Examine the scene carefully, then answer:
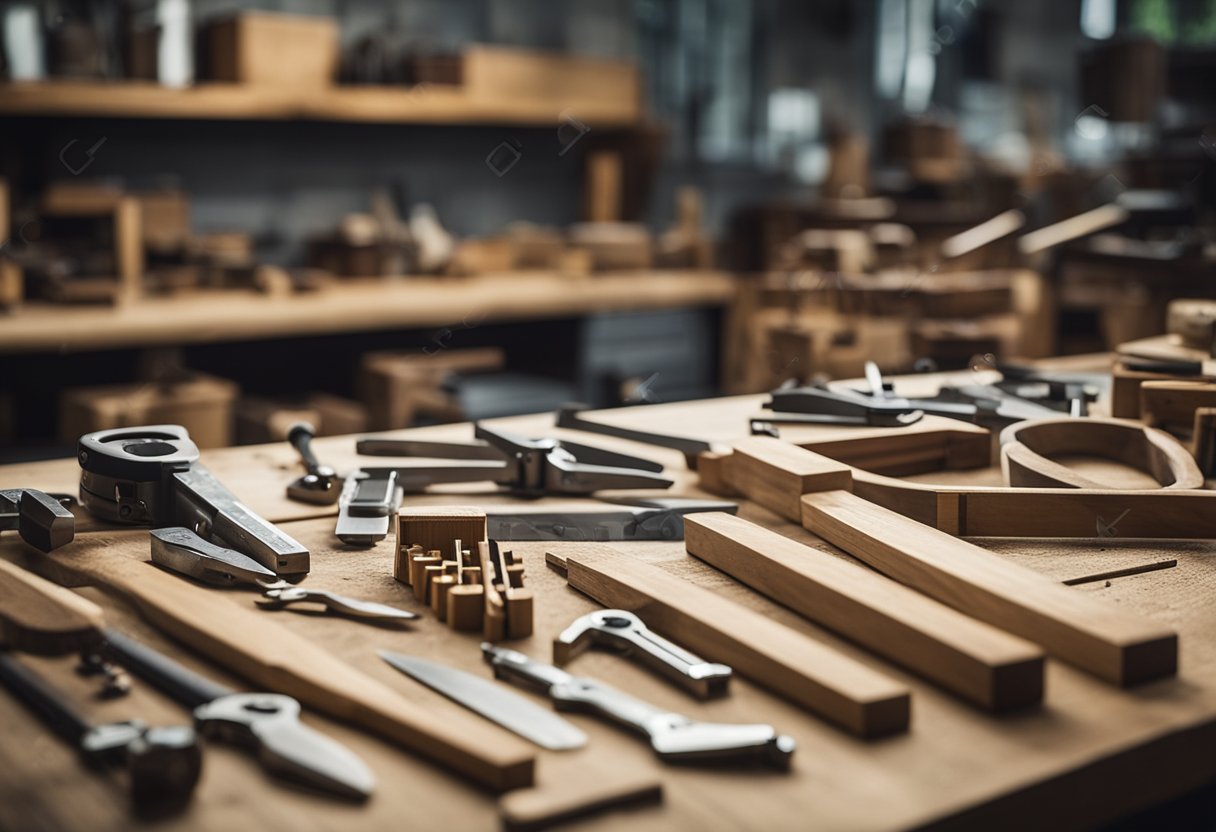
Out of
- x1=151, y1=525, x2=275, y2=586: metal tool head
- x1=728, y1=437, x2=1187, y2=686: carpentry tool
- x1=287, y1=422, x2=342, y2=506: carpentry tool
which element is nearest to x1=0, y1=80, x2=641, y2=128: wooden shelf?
x1=287, y1=422, x2=342, y2=506: carpentry tool

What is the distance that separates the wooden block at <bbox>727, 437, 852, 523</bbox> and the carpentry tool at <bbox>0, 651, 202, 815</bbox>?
0.75m

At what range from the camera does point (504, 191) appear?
5.57 metres

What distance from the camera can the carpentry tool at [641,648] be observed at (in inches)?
36.0

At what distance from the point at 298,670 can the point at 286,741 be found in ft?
0.33

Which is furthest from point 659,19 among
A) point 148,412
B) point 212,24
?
point 148,412

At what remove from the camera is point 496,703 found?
2.88 ft

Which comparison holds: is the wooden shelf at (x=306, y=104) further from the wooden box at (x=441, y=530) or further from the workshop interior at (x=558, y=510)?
the wooden box at (x=441, y=530)

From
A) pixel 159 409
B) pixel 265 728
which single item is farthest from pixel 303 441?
pixel 159 409

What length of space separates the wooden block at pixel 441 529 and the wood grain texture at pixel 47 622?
0.99 ft

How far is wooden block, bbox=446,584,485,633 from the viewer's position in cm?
103

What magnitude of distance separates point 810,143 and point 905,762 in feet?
21.0

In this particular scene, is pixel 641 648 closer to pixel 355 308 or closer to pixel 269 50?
pixel 355 308

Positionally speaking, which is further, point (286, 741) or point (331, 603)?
point (331, 603)

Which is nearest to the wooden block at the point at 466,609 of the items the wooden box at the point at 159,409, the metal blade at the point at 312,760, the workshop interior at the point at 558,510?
the workshop interior at the point at 558,510
